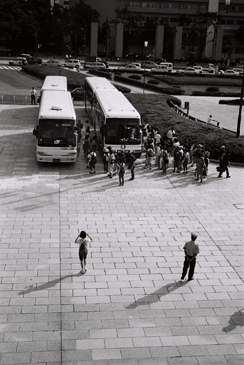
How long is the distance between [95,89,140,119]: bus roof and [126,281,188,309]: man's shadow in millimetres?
11562

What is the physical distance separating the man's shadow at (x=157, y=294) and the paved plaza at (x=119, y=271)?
24 millimetres

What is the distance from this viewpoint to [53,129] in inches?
843

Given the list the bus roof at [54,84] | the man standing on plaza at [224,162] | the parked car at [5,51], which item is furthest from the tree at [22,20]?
the man standing on plaza at [224,162]

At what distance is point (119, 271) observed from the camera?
12.5 m

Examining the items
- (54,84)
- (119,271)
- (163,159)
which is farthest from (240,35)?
(119,271)

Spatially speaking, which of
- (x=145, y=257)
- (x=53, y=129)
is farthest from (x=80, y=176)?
(x=145, y=257)

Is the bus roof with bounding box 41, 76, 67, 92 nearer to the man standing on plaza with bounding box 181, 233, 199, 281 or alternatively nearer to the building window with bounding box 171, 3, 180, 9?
the man standing on plaza with bounding box 181, 233, 199, 281

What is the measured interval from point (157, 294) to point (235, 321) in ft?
6.32

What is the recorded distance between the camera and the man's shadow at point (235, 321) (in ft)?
33.7

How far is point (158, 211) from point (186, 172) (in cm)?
532

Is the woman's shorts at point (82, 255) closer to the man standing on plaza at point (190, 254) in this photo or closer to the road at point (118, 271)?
the road at point (118, 271)

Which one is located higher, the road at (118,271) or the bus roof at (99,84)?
the bus roof at (99,84)

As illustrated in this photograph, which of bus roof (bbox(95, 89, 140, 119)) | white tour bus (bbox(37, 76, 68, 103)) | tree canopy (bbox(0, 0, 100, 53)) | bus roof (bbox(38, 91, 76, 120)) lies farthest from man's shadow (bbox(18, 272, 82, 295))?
tree canopy (bbox(0, 0, 100, 53))

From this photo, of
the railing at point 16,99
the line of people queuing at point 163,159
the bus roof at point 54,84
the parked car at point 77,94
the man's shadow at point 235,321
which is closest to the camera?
the man's shadow at point 235,321
